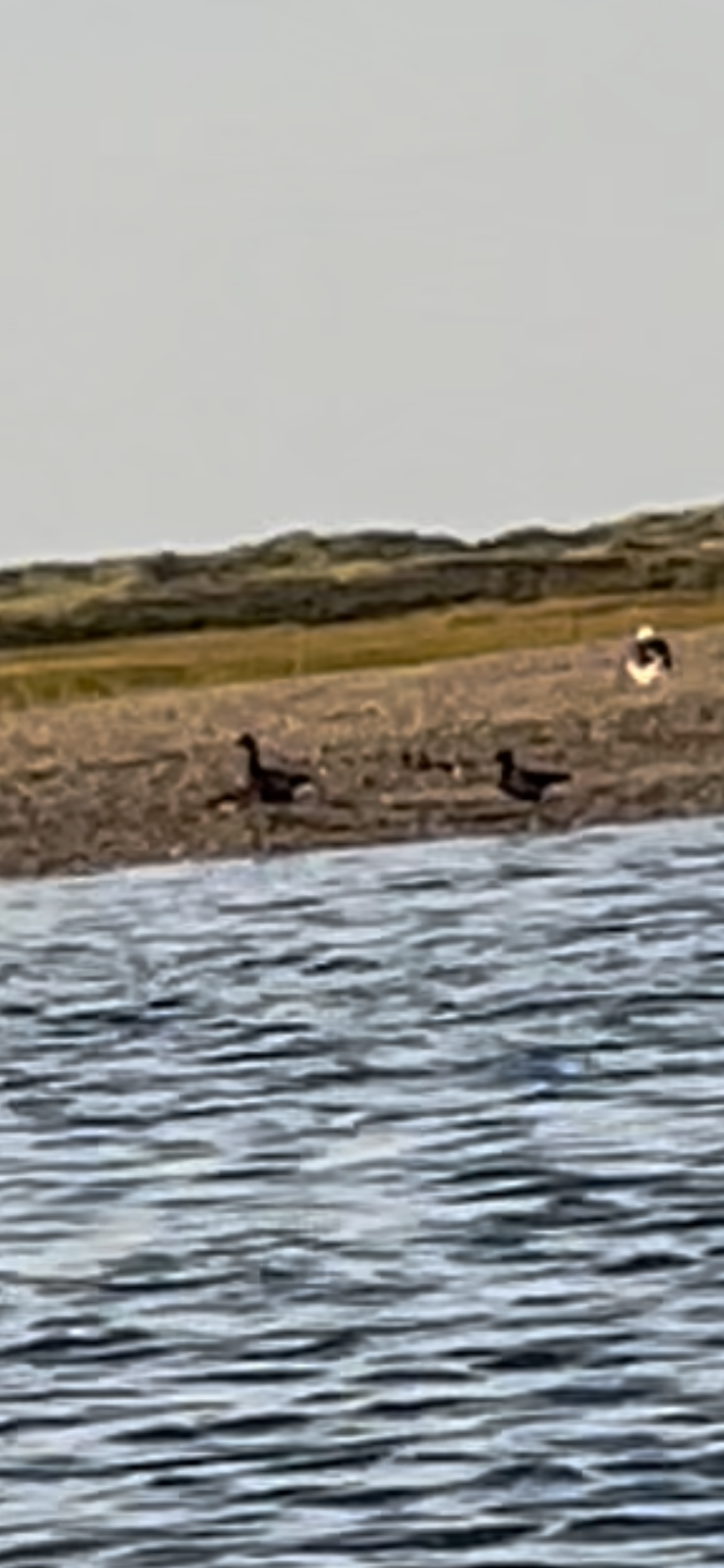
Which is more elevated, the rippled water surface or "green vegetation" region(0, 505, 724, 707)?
"green vegetation" region(0, 505, 724, 707)

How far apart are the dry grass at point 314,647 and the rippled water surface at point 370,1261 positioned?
31.3m

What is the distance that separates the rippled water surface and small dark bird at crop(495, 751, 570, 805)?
14934mm

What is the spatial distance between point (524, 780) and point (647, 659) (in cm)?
1028

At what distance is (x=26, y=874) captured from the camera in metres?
47.4

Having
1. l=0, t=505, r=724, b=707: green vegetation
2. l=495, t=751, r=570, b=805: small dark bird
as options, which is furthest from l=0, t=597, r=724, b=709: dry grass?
l=495, t=751, r=570, b=805: small dark bird

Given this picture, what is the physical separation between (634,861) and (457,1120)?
19.7m

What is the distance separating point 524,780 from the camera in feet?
161

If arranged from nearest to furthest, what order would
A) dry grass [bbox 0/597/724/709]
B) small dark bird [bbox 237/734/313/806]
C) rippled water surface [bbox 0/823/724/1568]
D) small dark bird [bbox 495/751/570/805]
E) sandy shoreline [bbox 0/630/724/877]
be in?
rippled water surface [bbox 0/823/724/1568] → sandy shoreline [bbox 0/630/724/877] → small dark bird [bbox 495/751/570/805] → small dark bird [bbox 237/734/313/806] → dry grass [bbox 0/597/724/709]

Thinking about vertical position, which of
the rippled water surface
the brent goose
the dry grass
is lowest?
the rippled water surface

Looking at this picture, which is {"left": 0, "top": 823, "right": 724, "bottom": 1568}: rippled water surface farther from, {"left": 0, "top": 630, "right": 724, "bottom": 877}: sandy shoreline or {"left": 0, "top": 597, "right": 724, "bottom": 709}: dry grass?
{"left": 0, "top": 597, "right": 724, "bottom": 709}: dry grass

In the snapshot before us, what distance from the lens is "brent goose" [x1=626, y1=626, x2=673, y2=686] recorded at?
57875mm

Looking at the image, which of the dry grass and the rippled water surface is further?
the dry grass

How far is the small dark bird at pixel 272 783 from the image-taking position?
48719 mm

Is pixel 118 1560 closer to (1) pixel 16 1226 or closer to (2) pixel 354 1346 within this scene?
(2) pixel 354 1346
